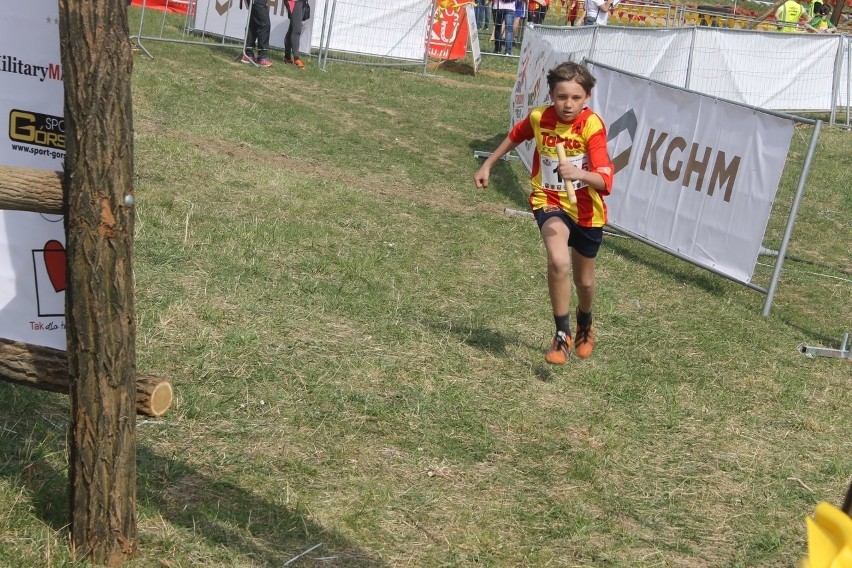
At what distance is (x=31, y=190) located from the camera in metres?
3.72

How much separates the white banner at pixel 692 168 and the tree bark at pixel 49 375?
587 cm

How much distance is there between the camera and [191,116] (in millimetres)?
12664

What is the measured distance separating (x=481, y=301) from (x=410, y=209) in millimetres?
2620

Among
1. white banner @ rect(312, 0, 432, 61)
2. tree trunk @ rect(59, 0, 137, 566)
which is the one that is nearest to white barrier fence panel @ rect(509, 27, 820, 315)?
tree trunk @ rect(59, 0, 137, 566)

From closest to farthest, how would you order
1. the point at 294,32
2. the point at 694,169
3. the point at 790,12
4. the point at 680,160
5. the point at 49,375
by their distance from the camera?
the point at 49,375 → the point at 694,169 → the point at 680,160 → the point at 294,32 → the point at 790,12

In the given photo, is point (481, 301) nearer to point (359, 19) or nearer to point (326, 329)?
point (326, 329)

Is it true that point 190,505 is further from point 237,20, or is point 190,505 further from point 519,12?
point 519,12

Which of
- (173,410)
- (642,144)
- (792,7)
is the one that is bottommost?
(173,410)

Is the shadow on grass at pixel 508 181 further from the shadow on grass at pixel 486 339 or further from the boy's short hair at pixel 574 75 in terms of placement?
the boy's short hair at pixel 574 75

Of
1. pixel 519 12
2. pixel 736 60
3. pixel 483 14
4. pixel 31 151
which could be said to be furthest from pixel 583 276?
pixel 483 14

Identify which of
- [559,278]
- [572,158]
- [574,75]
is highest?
[574,75]

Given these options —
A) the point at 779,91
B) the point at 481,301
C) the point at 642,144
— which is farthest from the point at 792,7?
the point at 481,301

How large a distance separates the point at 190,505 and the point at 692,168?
6.22 meters

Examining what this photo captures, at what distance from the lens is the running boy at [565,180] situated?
5895 mm
